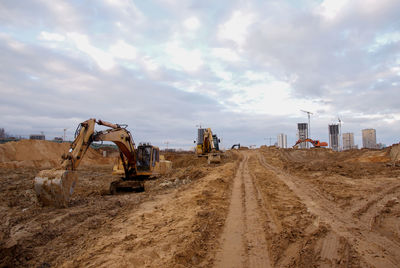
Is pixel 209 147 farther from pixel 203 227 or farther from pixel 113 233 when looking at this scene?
pixel 113 233

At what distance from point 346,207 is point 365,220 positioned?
132 centimetres

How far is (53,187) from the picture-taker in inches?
286

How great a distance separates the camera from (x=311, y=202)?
830cm

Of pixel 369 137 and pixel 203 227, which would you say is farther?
pixel 369 137

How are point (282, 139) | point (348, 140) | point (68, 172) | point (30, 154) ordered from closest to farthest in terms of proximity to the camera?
point (68, 172), point (30, 154), point (348, 140), point (282, 139)

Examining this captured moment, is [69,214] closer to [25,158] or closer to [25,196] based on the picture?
[25,196]

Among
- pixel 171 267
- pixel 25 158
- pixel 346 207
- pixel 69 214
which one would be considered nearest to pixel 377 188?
pixel 346 207

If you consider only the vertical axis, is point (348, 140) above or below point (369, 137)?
above

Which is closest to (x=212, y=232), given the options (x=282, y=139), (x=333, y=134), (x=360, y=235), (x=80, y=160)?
(x=360, y=235)

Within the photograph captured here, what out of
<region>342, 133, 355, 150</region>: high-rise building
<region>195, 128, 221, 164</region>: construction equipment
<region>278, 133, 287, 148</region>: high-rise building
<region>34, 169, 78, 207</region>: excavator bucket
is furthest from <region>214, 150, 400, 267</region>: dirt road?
<region>278, 133, 287, 148</region>: high-rise building

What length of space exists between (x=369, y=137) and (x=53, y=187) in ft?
259

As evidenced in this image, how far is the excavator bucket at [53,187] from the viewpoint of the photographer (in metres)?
7.21

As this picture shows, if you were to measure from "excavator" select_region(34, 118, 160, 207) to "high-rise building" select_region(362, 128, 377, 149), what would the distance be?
71.1 metres

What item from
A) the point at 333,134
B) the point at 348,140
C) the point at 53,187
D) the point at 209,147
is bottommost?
the point at 53,187
